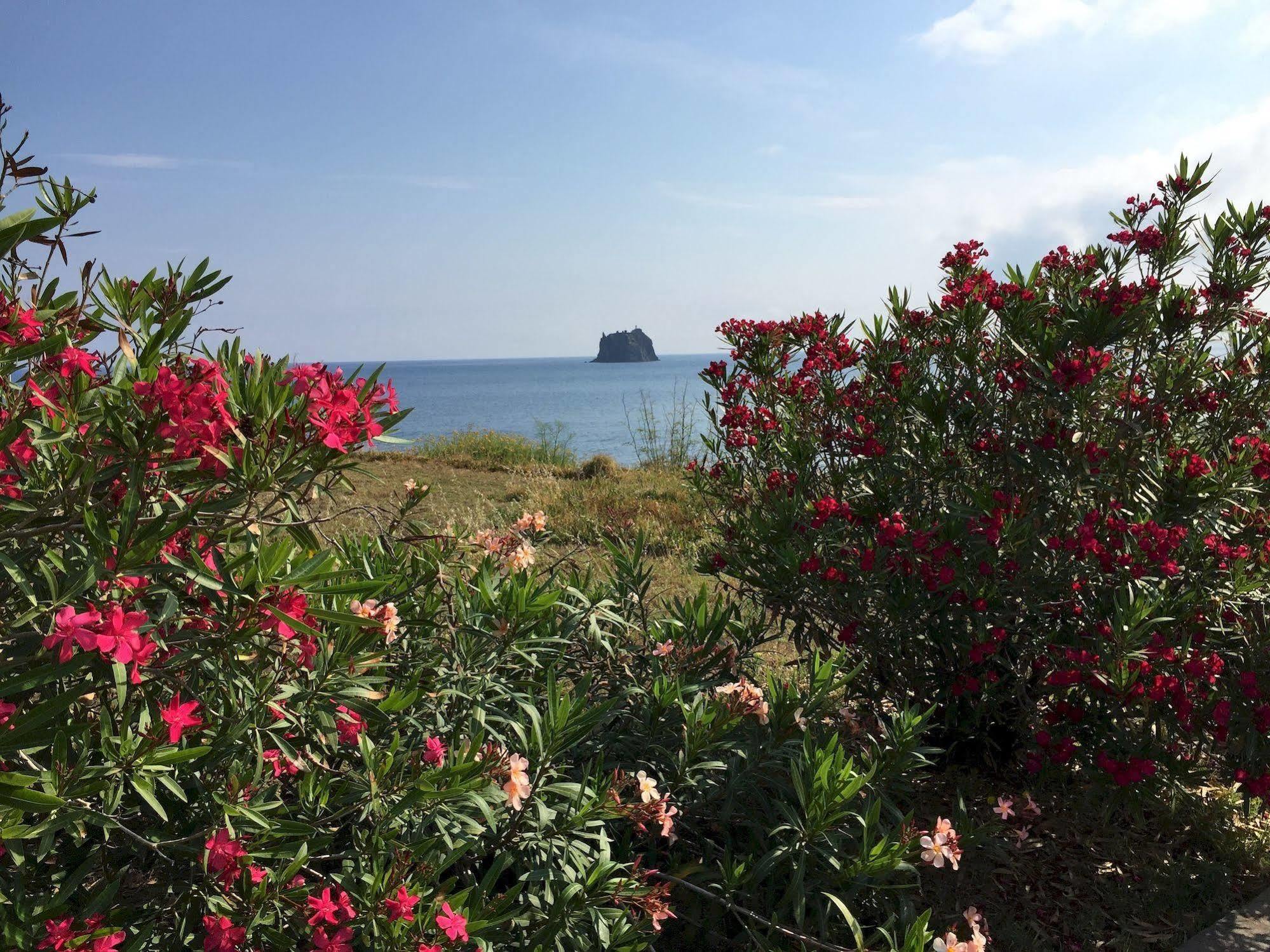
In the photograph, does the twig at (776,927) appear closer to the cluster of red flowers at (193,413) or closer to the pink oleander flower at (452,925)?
the pink oleander flower at (452,925)

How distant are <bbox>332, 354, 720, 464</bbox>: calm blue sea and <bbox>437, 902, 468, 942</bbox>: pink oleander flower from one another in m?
14.0

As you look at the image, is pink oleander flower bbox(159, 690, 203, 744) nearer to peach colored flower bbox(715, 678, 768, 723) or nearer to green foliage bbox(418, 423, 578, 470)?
peach colored flower bbox(715, 678, 768, 723)

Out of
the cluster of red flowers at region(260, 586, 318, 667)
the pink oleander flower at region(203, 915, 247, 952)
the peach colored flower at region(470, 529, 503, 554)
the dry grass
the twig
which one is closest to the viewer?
the cluster of red flowers at region(260, 586, 318, 667)

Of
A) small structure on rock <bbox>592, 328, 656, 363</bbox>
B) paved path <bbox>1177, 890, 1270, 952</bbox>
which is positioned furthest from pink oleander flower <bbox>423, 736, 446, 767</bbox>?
small structure on rock <bbox>592, 328, 656, 363</bbox>

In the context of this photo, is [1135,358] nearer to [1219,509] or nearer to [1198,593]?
[1219,509]

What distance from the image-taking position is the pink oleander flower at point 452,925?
1.57 meters

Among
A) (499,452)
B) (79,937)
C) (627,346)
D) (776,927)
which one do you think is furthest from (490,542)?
(627,346)

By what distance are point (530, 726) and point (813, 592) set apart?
130cm

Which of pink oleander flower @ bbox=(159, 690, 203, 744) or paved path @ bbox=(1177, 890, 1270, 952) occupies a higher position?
pink oleander flower @ bbox=(159, 690, 203, 744)

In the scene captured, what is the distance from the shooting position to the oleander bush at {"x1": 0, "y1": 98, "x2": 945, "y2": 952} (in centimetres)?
144

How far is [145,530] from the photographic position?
1.36 m

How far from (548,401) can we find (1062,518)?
8200cm

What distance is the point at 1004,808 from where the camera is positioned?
288cm

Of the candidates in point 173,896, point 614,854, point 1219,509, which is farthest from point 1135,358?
point 173,896
